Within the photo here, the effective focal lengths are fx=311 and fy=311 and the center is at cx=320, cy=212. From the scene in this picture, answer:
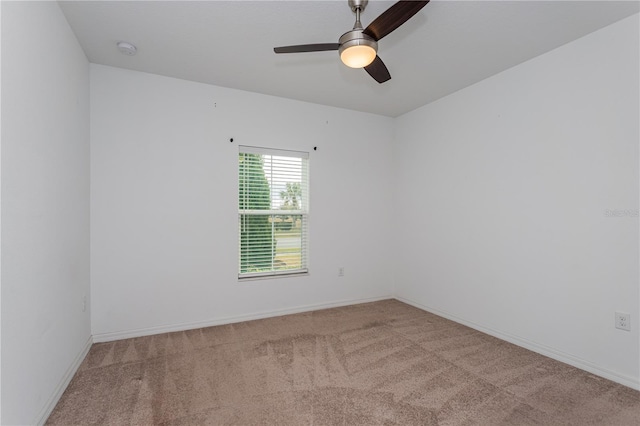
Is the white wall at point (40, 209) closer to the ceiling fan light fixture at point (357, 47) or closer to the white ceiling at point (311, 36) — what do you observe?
the white ceiling at point (311, 36)

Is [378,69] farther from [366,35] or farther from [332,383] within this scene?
[332,383]

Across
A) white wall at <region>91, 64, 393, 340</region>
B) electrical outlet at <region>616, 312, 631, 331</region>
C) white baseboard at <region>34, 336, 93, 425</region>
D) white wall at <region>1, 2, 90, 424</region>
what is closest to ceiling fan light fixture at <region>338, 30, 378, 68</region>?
white wall at <region>1, 2, 90, 424</region>

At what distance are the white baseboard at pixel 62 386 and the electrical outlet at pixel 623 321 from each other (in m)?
3.82

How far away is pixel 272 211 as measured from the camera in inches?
148

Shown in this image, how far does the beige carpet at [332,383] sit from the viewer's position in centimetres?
189

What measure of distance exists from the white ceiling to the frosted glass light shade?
47 centimetres

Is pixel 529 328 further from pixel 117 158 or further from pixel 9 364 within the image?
pixel 117 158

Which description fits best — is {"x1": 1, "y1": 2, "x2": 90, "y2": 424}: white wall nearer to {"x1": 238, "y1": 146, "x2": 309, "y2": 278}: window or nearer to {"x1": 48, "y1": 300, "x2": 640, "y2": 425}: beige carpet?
{"x1": 48, "y1": 300, "x2": 640, "y2": 425}: beige carpet

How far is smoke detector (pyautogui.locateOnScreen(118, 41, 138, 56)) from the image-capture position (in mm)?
2572

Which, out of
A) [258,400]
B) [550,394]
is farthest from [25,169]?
[550,394]

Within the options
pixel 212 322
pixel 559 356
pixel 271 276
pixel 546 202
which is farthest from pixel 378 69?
pixel 212 322

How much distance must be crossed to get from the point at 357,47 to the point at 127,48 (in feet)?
6.69

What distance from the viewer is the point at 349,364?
8.27 ft

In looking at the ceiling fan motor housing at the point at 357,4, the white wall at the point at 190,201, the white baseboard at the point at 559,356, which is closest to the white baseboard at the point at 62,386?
the white wall at the point at 190,201
